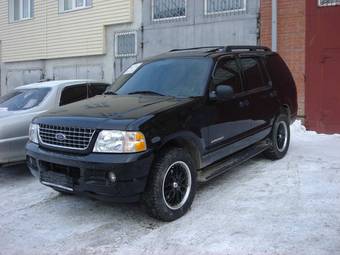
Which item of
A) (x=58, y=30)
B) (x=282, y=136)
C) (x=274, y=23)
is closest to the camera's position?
(x=282, y=136)

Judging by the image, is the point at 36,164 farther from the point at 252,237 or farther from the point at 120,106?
the point at 252,237

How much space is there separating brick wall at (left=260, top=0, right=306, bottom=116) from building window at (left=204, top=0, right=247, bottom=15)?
2.35 ft

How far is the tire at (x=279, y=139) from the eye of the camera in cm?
764

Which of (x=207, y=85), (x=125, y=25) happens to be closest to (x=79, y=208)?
(x=207, y=85)

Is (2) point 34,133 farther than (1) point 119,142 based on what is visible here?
Yes

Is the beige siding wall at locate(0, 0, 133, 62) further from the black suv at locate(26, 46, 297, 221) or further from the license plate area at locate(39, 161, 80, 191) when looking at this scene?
the license plate area at locate(39, 161, 80, 191)

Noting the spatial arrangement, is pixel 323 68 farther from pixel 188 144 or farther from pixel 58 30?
pixel 58 30

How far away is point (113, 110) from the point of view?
530cm

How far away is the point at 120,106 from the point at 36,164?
1.22 meters

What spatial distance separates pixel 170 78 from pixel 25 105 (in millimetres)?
3047

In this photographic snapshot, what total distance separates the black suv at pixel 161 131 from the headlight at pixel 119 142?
10 millimetres

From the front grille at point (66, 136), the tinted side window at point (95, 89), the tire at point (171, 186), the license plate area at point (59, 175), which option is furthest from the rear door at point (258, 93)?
the tinted side window at point (95, 89)

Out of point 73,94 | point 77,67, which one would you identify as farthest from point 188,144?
point 77,67

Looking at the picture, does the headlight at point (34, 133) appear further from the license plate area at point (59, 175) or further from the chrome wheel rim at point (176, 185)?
the chrome wheel rim at point (176, 185)
